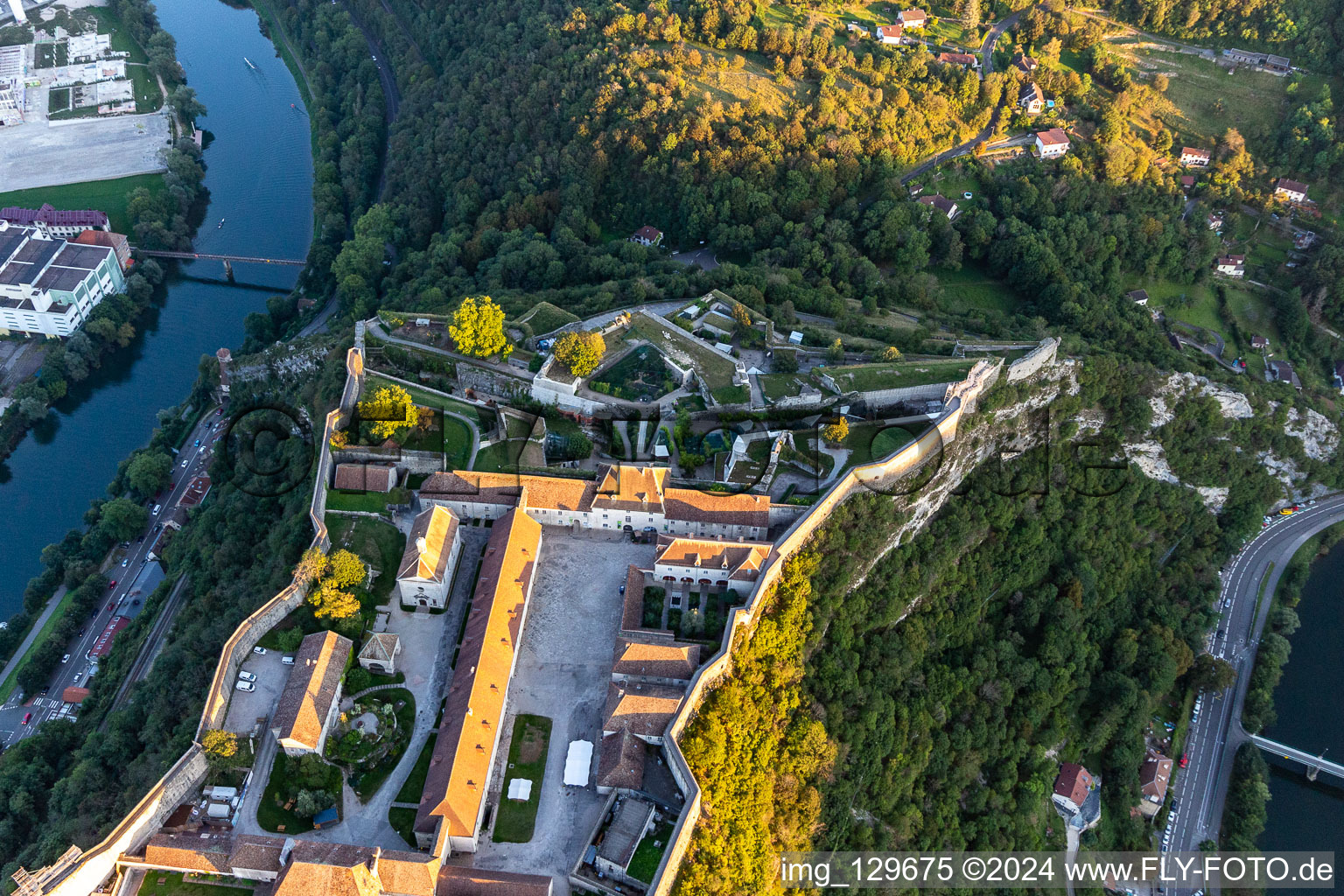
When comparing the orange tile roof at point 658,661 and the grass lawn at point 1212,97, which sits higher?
the grass lawn at point 1212,97

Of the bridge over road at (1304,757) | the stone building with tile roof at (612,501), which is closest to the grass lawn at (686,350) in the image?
the stone building with tile roof at (612,501)

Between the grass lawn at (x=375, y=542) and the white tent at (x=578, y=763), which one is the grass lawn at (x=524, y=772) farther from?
the grass lawn at (x=375, y=542)

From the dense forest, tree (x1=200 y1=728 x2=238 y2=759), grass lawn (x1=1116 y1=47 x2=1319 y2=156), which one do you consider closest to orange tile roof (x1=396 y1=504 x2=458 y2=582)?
tree (x1=200 y1=728 x2=238 y2=759)

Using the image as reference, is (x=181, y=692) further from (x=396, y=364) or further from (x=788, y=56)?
(x=788, y=56)

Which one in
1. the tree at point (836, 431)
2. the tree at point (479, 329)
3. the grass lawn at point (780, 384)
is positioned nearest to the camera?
the tree at point (836, 431)

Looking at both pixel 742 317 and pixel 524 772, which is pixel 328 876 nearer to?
pixel 524 772

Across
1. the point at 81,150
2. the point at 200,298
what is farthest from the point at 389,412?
the point at 81,150

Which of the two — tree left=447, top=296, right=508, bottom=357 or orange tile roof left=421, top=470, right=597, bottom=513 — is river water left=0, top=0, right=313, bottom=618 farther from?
orange tile roof left=421, top=470, right=597, bottom=513
